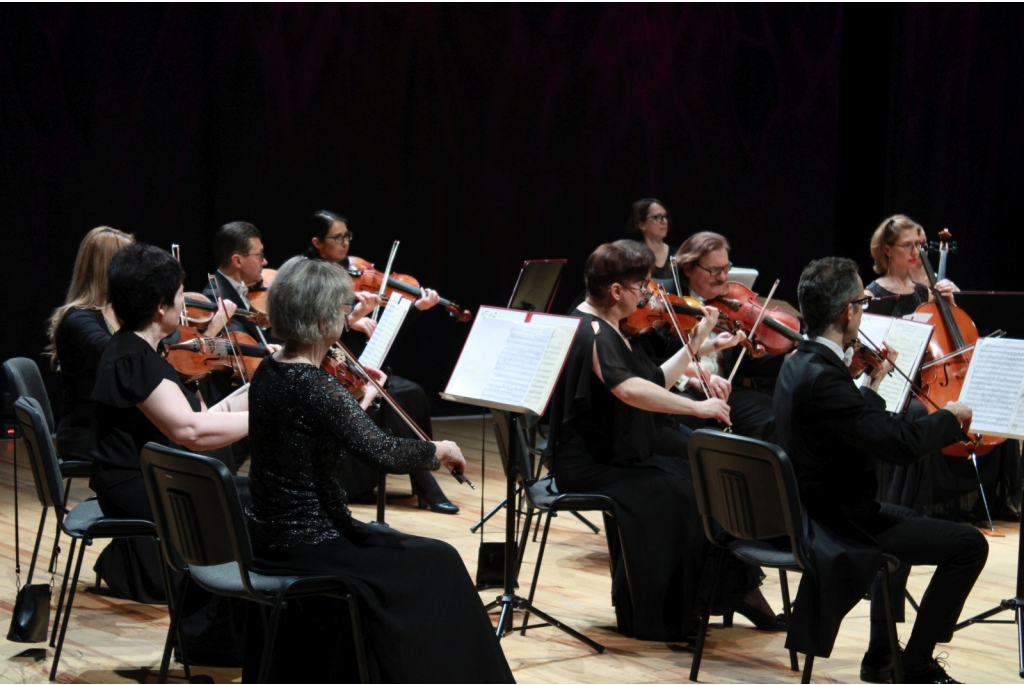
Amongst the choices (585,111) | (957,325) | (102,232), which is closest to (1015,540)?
(957,325)

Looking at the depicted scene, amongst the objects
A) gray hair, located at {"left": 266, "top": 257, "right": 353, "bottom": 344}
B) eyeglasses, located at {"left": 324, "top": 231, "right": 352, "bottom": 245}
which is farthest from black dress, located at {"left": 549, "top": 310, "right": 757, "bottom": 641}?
eyeglasses, located at {"left": 324, "top": 231, "right": 352, "bottom": 245}

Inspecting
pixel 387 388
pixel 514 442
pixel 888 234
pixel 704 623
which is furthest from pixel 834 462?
pixel 387 388

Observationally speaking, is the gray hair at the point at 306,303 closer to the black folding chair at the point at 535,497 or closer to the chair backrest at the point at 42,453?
the chair backrest at the point at 42,453

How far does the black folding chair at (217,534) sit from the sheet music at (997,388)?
178 cm

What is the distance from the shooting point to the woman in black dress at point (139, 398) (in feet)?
9.11

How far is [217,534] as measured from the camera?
91.5 inches

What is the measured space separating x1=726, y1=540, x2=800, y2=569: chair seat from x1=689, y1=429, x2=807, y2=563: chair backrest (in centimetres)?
4

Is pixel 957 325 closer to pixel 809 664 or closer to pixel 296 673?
pixel 809 664

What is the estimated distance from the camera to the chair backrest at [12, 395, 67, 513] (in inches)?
114

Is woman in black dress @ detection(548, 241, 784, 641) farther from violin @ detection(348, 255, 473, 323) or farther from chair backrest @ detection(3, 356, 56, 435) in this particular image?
violin @ detection(348, 255, 473, 323)

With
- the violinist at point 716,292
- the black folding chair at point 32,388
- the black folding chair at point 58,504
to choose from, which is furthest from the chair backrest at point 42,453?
the violinist at point 716,292

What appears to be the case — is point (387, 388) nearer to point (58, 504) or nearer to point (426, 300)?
point (426, 300)

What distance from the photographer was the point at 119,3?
6.18 metres

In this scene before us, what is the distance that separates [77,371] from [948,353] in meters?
3.16
